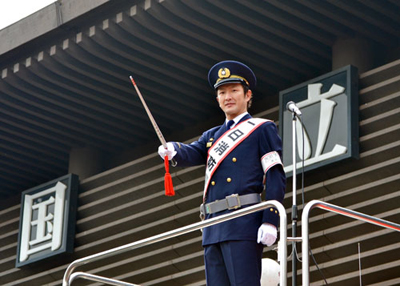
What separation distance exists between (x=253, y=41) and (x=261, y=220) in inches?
148

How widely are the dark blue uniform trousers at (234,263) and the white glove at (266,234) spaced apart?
0.10 metres

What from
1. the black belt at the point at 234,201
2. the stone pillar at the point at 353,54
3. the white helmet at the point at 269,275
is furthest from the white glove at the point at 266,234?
the stone pillar at the point at 353,54

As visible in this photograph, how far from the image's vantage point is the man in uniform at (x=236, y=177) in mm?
4883

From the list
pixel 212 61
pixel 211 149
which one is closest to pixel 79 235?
pixel 212 61

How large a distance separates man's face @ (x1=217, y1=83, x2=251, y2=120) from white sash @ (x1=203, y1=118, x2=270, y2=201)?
0.08 metres

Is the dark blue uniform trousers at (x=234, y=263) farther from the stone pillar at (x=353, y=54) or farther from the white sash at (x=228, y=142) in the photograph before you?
the stone pillar at (x=353, y=54)

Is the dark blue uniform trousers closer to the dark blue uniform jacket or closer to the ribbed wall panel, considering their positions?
the dark blue uniform jacket

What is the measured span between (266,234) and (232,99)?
2.76 ft

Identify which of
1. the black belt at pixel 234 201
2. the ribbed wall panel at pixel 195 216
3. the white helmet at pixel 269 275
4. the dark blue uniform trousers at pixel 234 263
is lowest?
the dark blue uniform trousers at pixel 234 263

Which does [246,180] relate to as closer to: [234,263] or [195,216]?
[234,263]

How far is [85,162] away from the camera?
1049cm

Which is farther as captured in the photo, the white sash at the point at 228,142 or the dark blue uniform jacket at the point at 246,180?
the white sash at the point at 228,142

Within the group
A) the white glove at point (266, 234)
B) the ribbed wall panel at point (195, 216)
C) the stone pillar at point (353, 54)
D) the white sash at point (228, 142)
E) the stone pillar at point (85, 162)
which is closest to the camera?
the white glove at point (266, 234)

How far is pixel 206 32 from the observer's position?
844 centimetres
